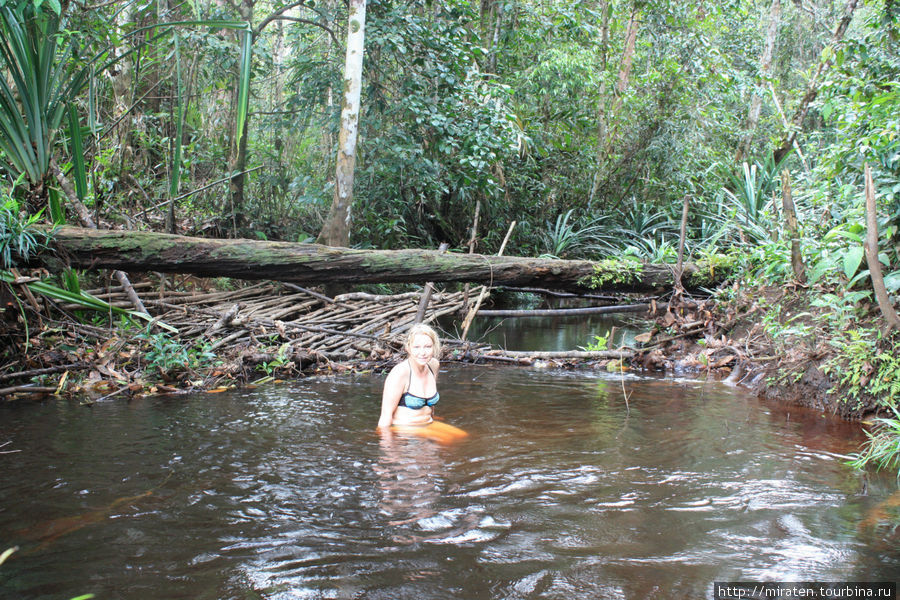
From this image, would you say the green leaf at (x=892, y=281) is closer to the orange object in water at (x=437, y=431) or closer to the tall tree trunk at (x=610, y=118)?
the orange object in water at (x=437, y=431)

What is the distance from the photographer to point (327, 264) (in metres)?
7.13

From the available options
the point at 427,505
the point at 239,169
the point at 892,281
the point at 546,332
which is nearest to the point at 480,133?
the point at 239,169

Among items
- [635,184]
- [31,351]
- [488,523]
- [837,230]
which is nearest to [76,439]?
[31,351]

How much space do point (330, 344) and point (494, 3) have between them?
8.53m

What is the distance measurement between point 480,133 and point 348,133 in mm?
2426

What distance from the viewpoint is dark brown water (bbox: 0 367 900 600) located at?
2576mm

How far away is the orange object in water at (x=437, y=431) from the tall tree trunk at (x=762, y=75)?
10.7 m

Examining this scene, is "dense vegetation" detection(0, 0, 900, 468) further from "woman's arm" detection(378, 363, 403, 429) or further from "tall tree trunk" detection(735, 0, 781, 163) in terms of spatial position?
"woman's arm" detection(378, 363, 403, 429)

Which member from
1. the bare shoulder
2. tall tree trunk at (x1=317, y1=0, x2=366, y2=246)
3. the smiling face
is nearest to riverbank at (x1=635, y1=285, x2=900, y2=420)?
the smiling face

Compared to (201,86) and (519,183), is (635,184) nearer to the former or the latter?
(519,183)

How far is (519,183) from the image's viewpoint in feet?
44.7

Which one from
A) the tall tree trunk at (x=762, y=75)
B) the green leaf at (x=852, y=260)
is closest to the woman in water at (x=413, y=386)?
the green leaf at (x=852, y=260)

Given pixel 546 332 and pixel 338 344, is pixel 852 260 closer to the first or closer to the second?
pixel 338 344

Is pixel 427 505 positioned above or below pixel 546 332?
above
